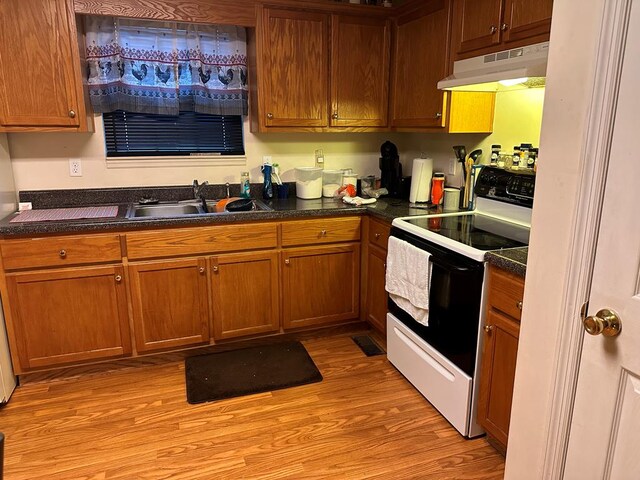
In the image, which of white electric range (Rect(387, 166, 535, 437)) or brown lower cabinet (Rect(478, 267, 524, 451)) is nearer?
brown lower cabinet (Rect(478, 267, 524, 451))

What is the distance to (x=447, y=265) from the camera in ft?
6.69

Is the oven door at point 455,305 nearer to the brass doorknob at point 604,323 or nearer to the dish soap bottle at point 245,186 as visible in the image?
the brass doorknob at point 604,323

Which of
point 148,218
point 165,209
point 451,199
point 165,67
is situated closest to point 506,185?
point 451,199

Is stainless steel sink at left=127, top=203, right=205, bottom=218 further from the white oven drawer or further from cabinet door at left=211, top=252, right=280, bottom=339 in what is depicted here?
the white oven drawer

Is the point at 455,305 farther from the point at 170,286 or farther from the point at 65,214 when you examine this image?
the point at 65,214

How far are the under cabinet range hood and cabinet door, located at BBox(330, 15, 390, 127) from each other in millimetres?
734

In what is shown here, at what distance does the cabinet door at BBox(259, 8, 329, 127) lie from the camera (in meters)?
2.85

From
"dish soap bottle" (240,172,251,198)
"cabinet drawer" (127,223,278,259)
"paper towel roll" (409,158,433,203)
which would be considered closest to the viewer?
"cabinet drawer" (127,223,278,259)

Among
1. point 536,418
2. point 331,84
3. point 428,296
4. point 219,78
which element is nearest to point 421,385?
point 428,296

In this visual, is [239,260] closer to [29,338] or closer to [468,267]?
[29,338]

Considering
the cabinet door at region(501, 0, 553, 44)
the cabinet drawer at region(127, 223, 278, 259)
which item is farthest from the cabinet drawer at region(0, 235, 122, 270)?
the cabinet door at region(501, 0, 553, 44)

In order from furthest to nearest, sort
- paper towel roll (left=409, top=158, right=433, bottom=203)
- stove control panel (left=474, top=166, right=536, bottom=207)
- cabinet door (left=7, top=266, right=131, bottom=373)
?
paper towel roll (left=409, top=158, right=433, bottom=203) → cabinet door (left=7, top=266, right=131, bottom=373) → stove control panel (left=474, top=166, right=536, bottom=207)

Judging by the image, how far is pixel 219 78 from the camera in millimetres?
3066

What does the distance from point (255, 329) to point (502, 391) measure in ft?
5.05
